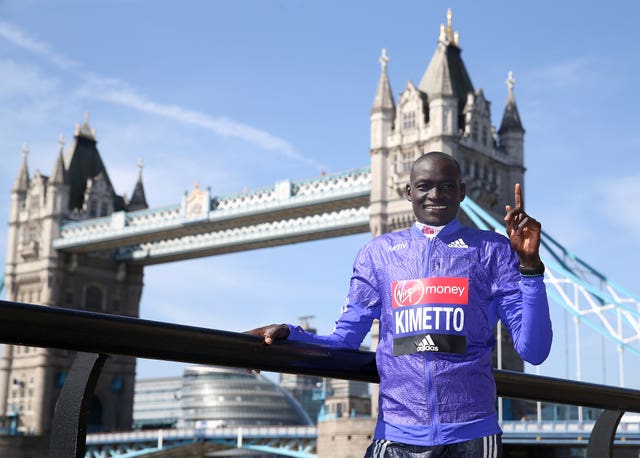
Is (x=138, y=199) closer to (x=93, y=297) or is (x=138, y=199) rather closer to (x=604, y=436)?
(x=93, y=297)

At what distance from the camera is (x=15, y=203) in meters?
48.6

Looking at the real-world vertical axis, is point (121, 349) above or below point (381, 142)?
below

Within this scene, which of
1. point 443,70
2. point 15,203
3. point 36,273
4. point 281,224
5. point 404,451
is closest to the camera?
point 404,451

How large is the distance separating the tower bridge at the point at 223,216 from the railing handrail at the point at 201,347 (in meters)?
27.9

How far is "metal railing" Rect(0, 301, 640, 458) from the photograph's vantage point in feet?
5.81

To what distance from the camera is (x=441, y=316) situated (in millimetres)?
2428

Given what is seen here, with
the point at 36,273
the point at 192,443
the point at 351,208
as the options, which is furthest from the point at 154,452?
the point at 351,208

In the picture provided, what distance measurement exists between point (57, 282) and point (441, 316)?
43976 mm

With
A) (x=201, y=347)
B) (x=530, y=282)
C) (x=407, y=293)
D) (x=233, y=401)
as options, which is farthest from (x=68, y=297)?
(x=201, y=347)

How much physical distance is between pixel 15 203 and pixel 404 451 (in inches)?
1913

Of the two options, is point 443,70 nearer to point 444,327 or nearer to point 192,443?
point 192,443

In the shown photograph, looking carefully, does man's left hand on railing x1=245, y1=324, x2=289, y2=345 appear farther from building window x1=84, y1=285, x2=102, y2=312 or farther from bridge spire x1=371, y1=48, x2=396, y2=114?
building window x1=84, y1=285, x2=102, y2=312

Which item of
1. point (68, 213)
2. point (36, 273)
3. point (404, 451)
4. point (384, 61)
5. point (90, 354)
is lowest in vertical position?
point (404, 451)

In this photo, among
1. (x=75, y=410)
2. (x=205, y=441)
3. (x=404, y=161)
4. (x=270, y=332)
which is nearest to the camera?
(x=75, y=410)
